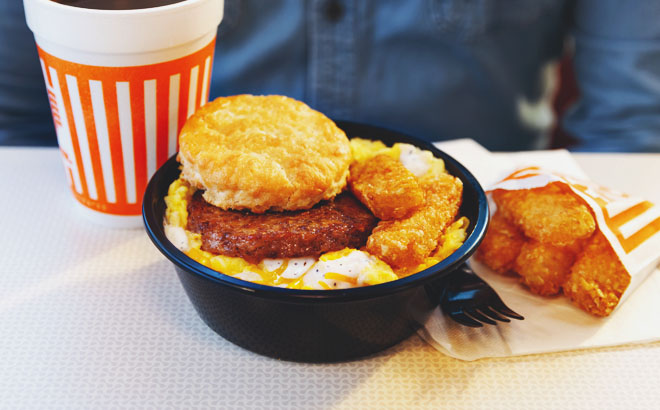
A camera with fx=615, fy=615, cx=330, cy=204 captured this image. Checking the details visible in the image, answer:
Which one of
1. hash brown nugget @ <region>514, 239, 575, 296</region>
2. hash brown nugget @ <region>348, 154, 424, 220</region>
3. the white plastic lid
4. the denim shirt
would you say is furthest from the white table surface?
the denim shirt

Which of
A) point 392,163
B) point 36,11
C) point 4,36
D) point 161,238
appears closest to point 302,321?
point 161,238

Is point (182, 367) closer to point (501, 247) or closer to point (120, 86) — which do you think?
point (120, 86)

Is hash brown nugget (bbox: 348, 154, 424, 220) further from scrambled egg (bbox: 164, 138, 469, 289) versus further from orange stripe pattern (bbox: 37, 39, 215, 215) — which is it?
orange stripe pattern (bbox: 37, 39, 215, 215)

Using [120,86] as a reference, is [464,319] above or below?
below

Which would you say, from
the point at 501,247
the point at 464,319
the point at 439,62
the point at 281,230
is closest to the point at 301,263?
the point at 281,230

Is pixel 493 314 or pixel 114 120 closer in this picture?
pixel 493 314

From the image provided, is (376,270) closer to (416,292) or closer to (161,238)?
(416,292)

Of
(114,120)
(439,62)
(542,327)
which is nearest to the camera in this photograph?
(542,327)

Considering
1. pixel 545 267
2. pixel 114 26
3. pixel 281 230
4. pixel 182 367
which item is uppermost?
pixel 114 26

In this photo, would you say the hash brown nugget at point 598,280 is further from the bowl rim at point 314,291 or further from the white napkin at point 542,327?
the bowl rim at point 314,291
